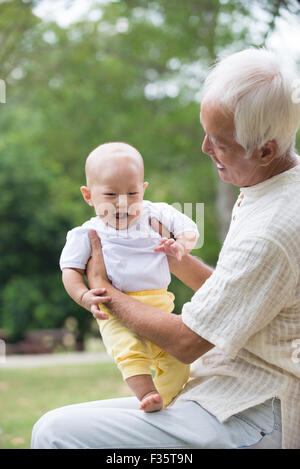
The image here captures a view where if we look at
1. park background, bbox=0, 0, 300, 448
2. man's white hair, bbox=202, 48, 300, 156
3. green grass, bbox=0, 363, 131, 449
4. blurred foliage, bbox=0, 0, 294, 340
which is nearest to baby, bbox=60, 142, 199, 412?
man's white hair, bbox=202, 48, 300, 156

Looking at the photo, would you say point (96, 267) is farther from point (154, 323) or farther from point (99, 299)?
point (154, 323)

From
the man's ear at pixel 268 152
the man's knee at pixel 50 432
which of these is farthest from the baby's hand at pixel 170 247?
the man's knee at pixel 50 432

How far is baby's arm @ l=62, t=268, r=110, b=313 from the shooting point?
195 centimetres

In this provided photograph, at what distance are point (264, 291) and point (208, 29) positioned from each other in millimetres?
10992

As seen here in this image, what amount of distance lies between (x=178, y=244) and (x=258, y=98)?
0.56m

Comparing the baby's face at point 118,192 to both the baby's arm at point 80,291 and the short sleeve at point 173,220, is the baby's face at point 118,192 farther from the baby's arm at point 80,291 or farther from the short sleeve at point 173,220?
the baby's arm at point 80,291

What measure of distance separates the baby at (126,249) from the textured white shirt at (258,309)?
19cm

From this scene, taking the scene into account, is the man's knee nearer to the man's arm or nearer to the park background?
the man's arm

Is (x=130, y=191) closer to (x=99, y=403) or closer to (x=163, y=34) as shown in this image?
(x=99, y=403)

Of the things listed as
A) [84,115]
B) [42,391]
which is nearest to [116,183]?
[42,391]

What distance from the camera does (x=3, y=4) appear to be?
836cm

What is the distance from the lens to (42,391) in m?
8.78

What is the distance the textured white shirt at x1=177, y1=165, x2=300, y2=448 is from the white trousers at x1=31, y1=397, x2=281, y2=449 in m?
0.05

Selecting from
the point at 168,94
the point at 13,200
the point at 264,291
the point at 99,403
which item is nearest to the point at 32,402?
the point at 99,403
